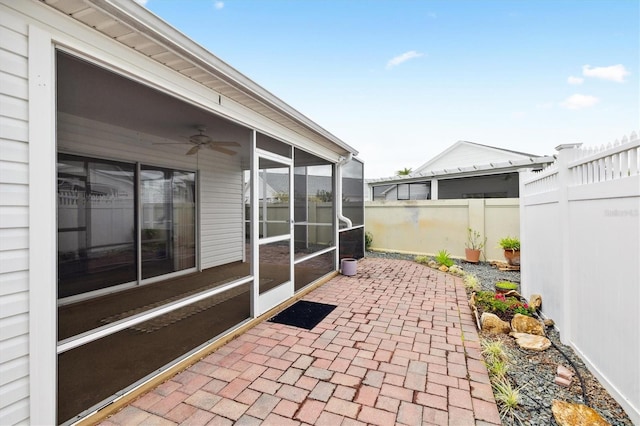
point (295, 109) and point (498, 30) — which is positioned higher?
point (498, 30)

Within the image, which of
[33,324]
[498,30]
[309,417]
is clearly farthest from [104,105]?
[498,30]

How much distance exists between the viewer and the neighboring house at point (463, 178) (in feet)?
30.5

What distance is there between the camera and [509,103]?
29.6 ft

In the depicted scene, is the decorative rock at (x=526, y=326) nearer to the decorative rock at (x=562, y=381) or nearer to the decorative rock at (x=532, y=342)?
the decorative rock at (x=532, y=342)

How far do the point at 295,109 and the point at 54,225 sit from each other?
9.03 ft

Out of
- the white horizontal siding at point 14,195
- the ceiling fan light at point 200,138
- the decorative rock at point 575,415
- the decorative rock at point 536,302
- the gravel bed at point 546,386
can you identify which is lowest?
the gravel bed at point 546,386

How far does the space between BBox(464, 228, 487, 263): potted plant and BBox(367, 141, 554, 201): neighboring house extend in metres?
2.86

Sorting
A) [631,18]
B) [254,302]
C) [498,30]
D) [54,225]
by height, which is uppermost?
[498,30]

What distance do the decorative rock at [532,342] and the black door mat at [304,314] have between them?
2139 millimetres

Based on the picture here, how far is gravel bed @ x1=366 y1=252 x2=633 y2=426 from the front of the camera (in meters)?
1.94

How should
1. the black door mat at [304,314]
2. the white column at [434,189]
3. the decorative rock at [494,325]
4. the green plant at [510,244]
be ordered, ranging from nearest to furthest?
the decorative rock at [494,325] → the black door mat at [304,314] → the green plant at [510,244] → the white column at [434,189]

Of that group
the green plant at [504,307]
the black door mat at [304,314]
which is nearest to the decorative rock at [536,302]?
the green plant at [504,307]

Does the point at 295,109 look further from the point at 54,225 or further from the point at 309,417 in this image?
the point at 309,417

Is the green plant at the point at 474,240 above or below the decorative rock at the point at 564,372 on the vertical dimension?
above
